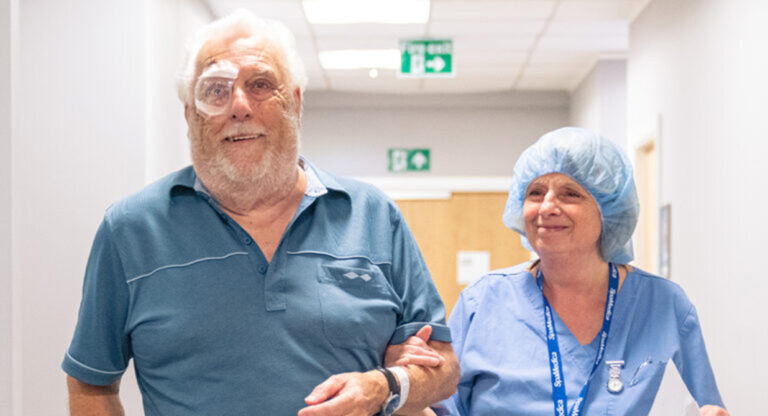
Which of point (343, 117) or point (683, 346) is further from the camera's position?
point (343, 117)

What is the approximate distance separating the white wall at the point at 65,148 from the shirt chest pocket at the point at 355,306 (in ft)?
7.49

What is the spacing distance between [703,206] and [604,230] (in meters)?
2.15

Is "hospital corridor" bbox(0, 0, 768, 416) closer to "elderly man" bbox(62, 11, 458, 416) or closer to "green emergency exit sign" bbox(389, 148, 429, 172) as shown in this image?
"elderly man" bbox(62, 11, 458, 416)

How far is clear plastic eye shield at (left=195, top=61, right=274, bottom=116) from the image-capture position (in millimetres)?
1515

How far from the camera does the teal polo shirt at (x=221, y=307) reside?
1.44 meters

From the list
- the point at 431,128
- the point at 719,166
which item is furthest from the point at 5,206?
the point at 431,128

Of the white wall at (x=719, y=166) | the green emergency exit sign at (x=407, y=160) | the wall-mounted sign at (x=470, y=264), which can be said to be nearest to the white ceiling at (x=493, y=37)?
the green emergency exit sign at (x=407, y=160)

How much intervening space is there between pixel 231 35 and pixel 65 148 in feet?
7.38

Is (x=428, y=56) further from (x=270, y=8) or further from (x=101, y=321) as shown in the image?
(x=101, y=321)

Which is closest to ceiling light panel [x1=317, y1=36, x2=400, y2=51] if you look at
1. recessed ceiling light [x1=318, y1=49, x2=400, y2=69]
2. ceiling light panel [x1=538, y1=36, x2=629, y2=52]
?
recessed ceiling light [x1=318, y1=49, x2=400, y2=69]

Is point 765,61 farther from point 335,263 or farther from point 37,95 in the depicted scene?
point 37,95

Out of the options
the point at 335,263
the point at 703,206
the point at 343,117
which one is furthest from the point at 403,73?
the point at 335,263

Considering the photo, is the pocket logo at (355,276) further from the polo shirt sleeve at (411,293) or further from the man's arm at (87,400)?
the man's arm at (87,400)

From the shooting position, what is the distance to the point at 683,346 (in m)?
1.85
